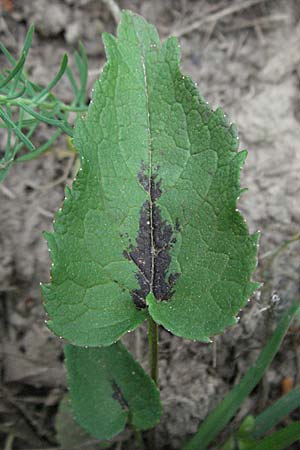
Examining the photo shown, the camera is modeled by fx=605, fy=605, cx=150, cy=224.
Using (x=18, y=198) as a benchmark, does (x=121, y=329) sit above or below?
below

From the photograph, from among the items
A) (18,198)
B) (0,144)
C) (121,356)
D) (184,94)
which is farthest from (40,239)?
(184,94)

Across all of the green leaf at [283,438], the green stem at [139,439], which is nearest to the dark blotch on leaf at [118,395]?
the green stem at [139,439]

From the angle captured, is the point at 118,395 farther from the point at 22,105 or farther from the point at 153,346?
the point at 22,105

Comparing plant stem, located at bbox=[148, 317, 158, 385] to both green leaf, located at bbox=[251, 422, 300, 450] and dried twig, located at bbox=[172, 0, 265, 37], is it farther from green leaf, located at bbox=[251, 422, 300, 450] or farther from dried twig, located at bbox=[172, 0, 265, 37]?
dried twig, located at bbox=[172, 0, 265, 37]

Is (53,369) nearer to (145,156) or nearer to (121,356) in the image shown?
(121,356)

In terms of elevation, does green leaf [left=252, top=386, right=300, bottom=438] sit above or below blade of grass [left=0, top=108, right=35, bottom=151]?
below

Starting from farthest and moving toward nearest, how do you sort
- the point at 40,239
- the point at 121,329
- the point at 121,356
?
the point at 40,239, the point at 121,356, the point at 121,329

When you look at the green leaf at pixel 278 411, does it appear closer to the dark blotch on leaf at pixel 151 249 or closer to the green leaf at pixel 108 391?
the green leaf at pixel 108 391

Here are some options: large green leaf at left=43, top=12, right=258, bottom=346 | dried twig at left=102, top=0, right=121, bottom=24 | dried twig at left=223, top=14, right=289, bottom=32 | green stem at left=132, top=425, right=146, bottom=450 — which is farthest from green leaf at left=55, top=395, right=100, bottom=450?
dried twig at left=223, top=14, right=289, bottom=32

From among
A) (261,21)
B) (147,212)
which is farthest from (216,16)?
(147,212)
